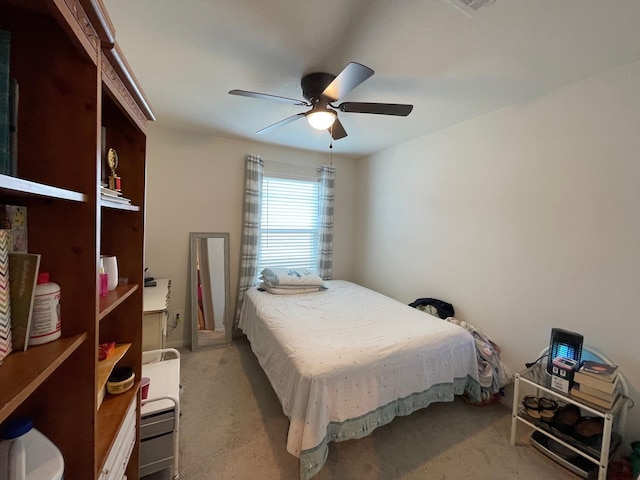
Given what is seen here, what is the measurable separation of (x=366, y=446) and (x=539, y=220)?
6.75 feet

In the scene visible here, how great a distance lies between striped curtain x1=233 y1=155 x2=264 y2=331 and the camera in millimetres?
3333

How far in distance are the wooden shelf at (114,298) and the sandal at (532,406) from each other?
2.52 m

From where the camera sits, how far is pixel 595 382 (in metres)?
1.54

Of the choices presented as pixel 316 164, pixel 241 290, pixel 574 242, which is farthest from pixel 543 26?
pixel 241 290

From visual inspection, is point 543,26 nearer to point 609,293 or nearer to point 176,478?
point 609,293

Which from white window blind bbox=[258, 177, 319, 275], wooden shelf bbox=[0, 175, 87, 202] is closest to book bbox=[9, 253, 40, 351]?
wooden shelf bbox=[0, 175, 87, 202]

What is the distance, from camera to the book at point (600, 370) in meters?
1.53

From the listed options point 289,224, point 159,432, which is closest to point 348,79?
point 159,432

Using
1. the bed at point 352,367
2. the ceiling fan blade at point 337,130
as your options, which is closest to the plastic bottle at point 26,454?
the bed at point 352,367

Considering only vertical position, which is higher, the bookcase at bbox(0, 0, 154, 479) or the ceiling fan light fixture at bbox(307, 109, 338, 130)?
the ceiling fan light fixture at bbox(307, 109, 338, 130)

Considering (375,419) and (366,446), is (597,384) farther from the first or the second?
(366,446)

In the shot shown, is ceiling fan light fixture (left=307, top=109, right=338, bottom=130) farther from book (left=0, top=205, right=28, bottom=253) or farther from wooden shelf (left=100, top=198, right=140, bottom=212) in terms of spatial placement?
book (left=0, top=205, right=28, bottom=253)

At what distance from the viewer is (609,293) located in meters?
1.70

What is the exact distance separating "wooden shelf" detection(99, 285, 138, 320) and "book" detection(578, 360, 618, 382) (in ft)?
7.98
